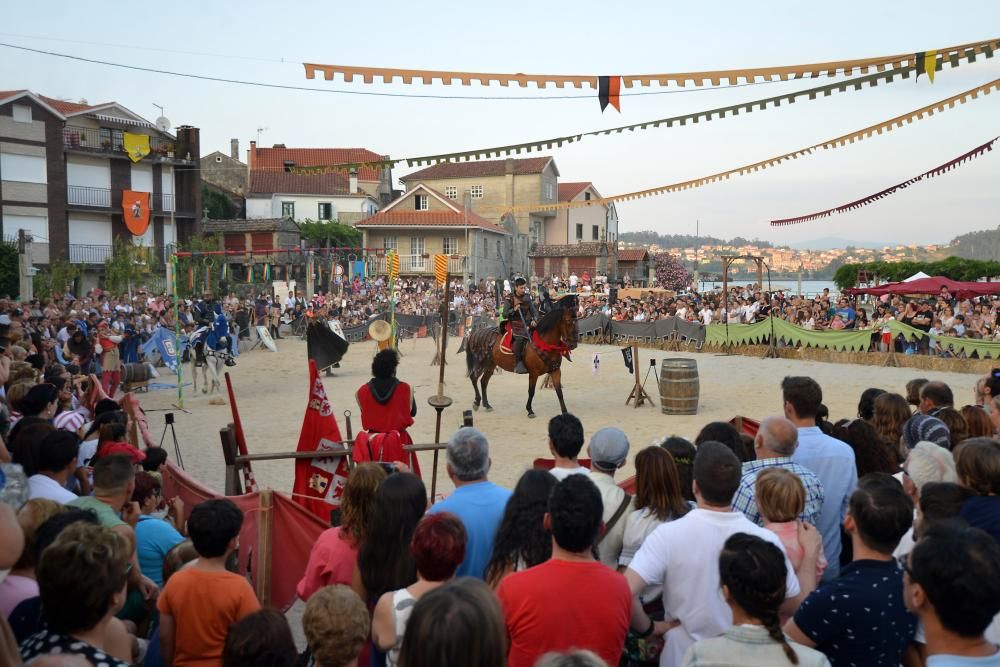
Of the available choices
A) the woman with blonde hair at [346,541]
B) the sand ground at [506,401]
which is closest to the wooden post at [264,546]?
the woman with blonde hair at [346,541]

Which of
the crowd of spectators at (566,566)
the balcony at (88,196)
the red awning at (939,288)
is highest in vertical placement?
the balcony at (88,196)

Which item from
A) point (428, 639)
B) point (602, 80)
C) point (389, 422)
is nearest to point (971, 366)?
point (602, 80)

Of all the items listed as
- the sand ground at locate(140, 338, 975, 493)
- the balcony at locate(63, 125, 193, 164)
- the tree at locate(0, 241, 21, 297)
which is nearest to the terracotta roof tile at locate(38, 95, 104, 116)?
the balcony at locate(63, 125, 193, 164)

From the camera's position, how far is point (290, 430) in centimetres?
→ 1358

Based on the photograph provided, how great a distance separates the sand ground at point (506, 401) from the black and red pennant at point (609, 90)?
450cm

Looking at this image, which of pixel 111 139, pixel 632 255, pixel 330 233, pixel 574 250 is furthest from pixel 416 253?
pixel 111 139

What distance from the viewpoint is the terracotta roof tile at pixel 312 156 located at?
63.2 metres

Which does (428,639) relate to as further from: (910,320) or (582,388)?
(910,320)

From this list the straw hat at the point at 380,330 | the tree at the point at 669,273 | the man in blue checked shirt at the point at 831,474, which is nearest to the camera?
the man in blue checked shirt at the point at 831,474

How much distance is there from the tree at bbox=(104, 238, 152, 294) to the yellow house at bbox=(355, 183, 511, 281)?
47.1ft

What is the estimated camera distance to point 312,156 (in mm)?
67250

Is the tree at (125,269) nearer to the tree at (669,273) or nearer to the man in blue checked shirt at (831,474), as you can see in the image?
the tree at (669,273)

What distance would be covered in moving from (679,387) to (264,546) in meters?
10.4

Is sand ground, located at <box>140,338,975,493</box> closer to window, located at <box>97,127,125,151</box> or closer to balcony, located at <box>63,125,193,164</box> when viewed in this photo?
balcony, located at <box>63,125,193,164</box>
